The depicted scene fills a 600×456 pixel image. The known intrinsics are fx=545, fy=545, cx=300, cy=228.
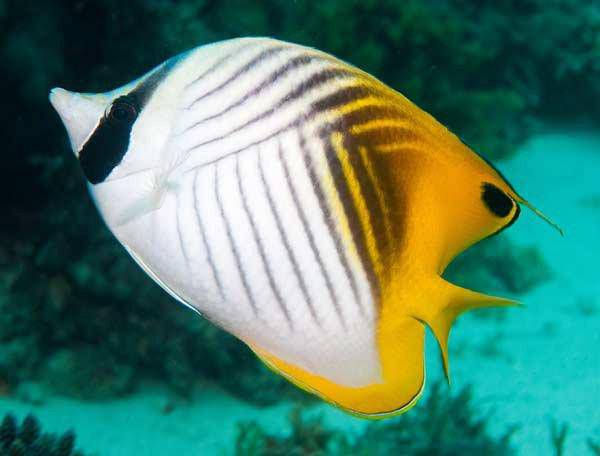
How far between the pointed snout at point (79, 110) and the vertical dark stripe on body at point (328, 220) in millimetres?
314

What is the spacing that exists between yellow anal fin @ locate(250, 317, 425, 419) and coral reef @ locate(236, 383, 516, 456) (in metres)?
3.01

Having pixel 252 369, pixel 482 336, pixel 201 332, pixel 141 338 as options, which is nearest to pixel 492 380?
pixel 482 336

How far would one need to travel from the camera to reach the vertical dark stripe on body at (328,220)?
2.58 ft

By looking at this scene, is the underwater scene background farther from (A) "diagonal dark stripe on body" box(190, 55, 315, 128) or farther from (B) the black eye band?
(A) "diagonal dark stripe on body" box(190, 55, 315, 128)

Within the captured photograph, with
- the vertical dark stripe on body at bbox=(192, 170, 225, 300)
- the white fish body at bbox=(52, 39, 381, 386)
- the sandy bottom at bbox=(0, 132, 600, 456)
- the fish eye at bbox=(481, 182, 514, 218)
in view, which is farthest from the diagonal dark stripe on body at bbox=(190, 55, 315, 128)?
the sandy bottom at bbox=(0, 132, 600, 456)

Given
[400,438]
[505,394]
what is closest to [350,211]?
[400,438]

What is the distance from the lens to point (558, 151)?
952 centimetres

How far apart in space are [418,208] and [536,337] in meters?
5.18

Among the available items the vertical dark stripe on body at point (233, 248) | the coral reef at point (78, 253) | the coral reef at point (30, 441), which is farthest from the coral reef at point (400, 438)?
the vertical dark stripe on body at point (233, 248)

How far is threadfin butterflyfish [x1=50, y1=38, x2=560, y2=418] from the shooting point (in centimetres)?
79

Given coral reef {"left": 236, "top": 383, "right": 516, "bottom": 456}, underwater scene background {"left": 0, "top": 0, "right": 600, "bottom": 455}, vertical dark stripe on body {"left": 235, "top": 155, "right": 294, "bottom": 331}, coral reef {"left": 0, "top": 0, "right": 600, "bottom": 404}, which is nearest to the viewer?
vertical dark stripe on body {"left": 235, "top": 155, "right": 294, "bottom": 331}

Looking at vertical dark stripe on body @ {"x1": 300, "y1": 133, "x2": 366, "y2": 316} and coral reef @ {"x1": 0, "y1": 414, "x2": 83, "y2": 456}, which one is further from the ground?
vertical dark stripe on body @ {"x1": 300, "y1": 133, "x2": 366, "y2": 316}

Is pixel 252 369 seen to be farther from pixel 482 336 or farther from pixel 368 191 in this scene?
pixel 368 191

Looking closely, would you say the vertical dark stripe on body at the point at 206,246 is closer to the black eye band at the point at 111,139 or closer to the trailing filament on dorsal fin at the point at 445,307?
the black eye band at the point at 111,139
